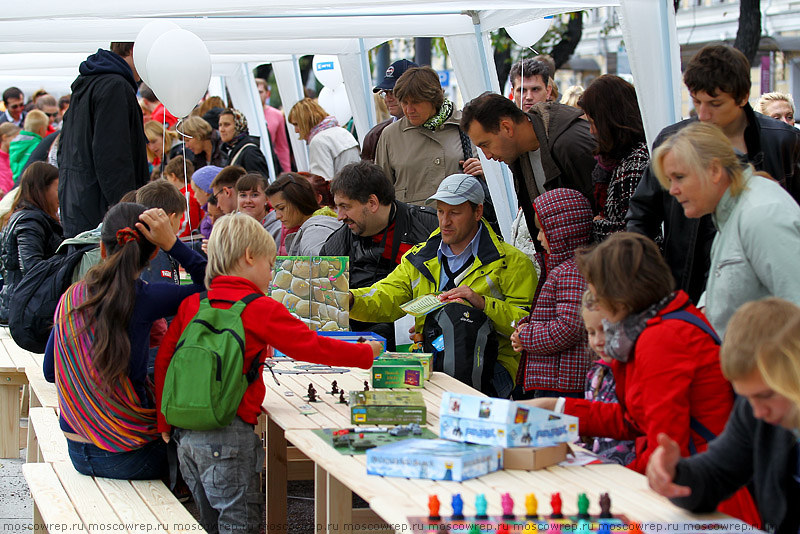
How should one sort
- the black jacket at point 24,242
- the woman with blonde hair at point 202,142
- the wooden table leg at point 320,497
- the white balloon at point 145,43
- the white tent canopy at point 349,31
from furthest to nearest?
the woman with blonde hair at point 202,142 < the white balloon at point 145,43 < the black jacket at point 24,242 < the white tent canopy at point 349,31 < the wooden table leg at point 320,497

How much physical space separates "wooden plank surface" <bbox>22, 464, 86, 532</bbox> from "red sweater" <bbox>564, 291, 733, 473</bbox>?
5.98 feet

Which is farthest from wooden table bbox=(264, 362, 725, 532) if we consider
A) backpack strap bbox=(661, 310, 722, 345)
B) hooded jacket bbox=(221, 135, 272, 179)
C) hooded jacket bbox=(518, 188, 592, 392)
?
hooded jacket bbox=(221, 135, 272, 179)

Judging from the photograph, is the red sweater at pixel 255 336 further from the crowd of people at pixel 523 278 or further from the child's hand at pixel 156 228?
the child's hand at pixel 156 228

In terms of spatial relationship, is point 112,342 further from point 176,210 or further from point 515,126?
point 515,126

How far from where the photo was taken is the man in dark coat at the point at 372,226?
5.28 meters

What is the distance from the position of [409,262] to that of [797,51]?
22.1 m

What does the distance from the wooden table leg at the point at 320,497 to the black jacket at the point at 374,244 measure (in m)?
1.91

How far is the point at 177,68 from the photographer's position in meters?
6.98

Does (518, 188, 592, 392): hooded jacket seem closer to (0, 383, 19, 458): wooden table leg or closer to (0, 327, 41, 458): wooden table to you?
(0, 327, 41, 458): wooden table

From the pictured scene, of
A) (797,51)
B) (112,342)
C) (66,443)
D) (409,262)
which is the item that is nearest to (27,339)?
(66,443)

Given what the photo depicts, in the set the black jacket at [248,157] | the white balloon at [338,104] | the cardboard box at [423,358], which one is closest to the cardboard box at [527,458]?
the cardboard box at [423,358]

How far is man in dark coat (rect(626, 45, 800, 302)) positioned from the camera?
3670 millimetres

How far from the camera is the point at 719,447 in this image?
8.07ft

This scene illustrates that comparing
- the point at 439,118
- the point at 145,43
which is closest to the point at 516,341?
the point at 439,118
